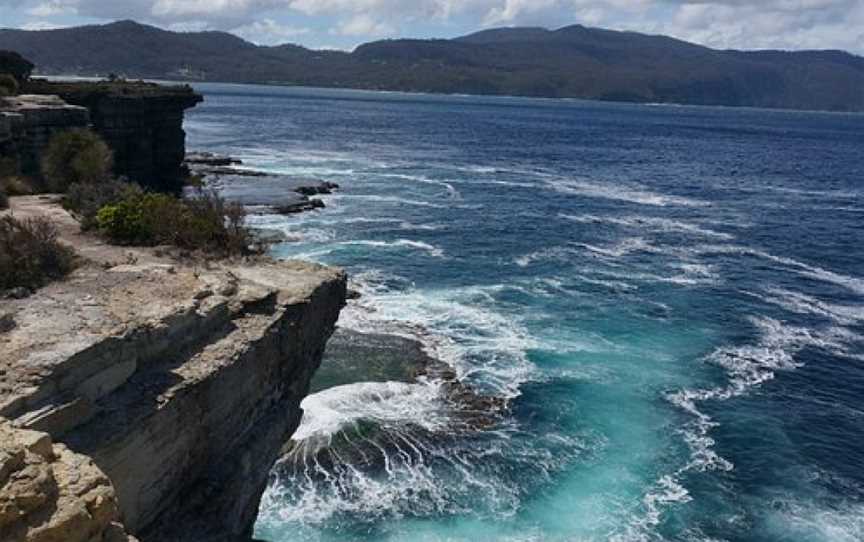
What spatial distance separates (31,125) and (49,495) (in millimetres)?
30695

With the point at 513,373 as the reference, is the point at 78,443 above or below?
above

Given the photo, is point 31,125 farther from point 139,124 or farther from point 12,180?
point 139,124

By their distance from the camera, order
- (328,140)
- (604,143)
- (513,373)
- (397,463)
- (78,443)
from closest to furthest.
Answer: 1. (78,443)
2. (397,463)
3. (513,373)
4. (328,140)
5. (604,143)

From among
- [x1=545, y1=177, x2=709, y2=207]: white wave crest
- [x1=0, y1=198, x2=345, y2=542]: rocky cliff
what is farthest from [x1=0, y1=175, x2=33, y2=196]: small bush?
[x1=545, y1=177, x2=709, y2=207]: white wave crest

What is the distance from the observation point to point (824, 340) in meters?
41.1

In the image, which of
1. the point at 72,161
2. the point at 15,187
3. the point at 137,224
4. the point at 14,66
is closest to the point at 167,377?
the point at 137,224

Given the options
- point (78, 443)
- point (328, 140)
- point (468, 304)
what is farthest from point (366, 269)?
point (328, 140)

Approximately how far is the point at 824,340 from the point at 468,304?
1881cm

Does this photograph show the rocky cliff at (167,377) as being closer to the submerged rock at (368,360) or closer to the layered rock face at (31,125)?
the submerged rock at (368,360)

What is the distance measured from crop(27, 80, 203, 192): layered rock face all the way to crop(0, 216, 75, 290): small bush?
45415 mm

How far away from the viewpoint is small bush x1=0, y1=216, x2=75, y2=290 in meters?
16.3

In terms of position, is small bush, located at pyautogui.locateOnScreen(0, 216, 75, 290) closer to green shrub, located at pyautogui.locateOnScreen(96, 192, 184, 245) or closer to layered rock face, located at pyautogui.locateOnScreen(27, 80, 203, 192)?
green shrub, located at pyautogui.locateOnScreen(96, 192, 184, 245)

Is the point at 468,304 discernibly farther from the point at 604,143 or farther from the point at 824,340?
the point at 604,143

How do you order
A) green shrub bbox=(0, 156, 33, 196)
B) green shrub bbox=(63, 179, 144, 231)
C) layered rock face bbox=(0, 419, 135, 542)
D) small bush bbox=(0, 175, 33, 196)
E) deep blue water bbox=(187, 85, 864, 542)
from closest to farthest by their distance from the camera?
layered rock face bbox=(0, 419, 135, 542), green shrub bbox=(63, 179, 144, 231), deep blue water bbox=(187, 85, 864, 542), small bush bbox=(0, 175, 33, 196), green shrub bbox=(0, 156, 33, 196)
